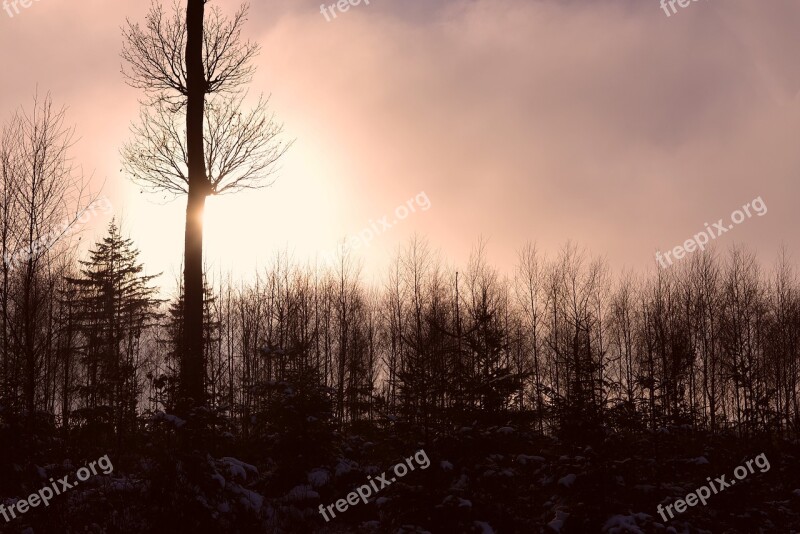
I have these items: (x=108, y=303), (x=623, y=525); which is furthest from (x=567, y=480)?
(x=108, y=303)

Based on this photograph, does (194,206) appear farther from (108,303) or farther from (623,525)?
(108,303)

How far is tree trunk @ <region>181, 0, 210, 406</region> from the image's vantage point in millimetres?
11727

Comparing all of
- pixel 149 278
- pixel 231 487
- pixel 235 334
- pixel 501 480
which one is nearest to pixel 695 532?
pixel 501 480

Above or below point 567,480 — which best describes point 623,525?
below

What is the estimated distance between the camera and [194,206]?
12.8 m

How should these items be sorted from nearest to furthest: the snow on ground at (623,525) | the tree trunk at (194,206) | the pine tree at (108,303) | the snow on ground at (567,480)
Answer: the snow on ground at (623,525), the snow on ground at (567,480), the tree trunk at (194,206), the pine tree at (108,303)

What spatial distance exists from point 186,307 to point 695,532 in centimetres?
1039

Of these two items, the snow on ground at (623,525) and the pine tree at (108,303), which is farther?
the pine tree at (108,303)

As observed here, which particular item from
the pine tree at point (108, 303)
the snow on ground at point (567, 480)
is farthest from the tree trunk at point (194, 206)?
the pine tree at point (108, 303)

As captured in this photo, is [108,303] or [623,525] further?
[108,303]

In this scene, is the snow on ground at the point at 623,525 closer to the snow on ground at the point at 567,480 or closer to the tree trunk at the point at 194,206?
Answer: the snow on ground at the point at 567,480

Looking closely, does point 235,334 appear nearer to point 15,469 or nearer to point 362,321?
point 362,321

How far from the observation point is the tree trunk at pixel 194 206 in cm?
1173

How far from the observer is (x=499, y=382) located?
10.2 meters
